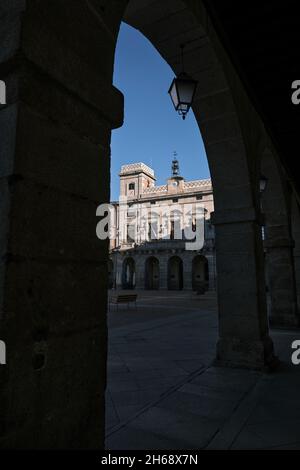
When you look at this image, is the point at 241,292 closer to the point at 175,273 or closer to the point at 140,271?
the point at 140,271

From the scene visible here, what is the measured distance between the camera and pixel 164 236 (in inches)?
1575

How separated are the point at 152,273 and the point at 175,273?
3.93 m

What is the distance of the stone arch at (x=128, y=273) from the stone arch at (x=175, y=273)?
5.48 metres

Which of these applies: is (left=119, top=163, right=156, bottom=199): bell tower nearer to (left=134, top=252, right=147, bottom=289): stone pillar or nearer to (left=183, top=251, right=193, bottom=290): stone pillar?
(left=134, top=252, right=147, bottom=289): stone pillar

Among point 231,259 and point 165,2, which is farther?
point 231,259

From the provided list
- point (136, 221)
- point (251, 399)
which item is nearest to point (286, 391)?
point (251, 399)

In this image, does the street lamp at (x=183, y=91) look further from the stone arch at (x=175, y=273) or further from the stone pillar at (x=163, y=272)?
the stone arch at (x=175, y=273)

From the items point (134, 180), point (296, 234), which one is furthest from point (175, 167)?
point (296, 234)

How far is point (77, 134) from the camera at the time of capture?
1805 mm

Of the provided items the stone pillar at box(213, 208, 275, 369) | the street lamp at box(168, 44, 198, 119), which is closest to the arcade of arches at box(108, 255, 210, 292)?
the stone pillar at box(213, 208, 275, 369)
